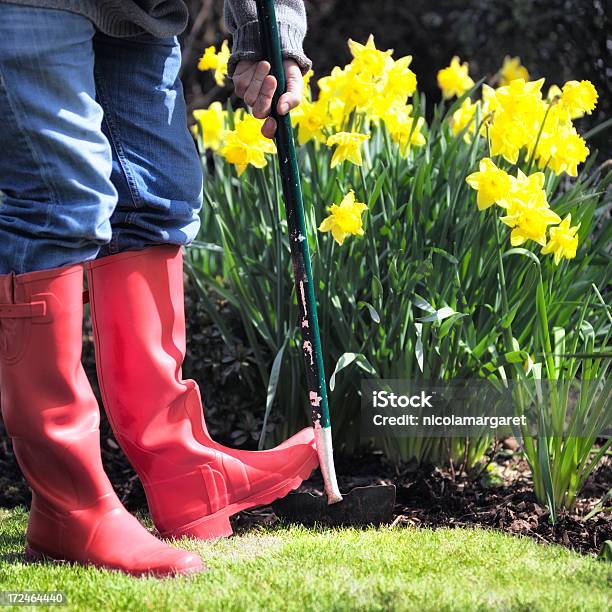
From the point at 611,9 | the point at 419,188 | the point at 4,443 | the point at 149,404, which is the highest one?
the point at 611,9

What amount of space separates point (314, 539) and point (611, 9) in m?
2.60

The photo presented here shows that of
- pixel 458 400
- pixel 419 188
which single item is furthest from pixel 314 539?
pixel 419 188

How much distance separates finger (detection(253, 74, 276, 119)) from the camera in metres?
1.91

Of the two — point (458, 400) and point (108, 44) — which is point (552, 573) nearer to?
point (458, 400)

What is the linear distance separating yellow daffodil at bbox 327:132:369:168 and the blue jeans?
0.48 metres

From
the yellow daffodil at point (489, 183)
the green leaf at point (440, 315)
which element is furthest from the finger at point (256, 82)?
the green leaf at point (440, 315)

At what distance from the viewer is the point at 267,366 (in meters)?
2.57

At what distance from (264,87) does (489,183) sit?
529mm

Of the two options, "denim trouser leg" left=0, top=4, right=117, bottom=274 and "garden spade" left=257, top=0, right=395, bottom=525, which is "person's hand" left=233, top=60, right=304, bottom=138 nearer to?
"garden spade" left=257, top=0, right=395, bottom=525

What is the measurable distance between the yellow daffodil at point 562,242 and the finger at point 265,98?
26.1 inches

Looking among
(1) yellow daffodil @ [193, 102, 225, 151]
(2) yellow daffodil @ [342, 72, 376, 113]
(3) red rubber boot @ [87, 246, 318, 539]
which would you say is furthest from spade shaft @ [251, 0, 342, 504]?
(1) yellow daffodil @ [193, 102, 225, 151]

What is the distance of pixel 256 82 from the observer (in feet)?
6.35

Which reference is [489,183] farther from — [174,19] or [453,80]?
[453,80]

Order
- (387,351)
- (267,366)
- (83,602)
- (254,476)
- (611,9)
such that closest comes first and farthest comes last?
1. (83,602)
2. (254,476)
3. (387,351)
4. (267,366)
5. (611,9)
